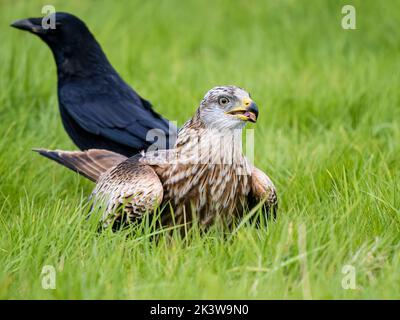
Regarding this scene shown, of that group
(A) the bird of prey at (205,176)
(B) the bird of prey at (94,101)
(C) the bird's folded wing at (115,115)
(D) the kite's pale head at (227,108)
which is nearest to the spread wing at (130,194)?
(A) the bird of prey at (205,176)

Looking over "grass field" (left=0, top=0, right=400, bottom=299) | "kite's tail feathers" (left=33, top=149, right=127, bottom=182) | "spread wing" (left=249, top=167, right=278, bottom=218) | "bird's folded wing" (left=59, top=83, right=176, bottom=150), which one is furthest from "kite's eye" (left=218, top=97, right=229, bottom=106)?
"bird's folded wing" (left=59, top=83, right=176, bottom=150)

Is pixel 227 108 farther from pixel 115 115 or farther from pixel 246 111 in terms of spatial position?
pixel 115 115

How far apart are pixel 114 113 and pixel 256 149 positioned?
112 cm

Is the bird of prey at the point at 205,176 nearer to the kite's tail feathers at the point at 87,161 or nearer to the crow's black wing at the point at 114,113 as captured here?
the kite's tail feathers at the point at 87,161

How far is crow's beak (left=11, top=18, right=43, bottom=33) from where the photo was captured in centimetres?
618

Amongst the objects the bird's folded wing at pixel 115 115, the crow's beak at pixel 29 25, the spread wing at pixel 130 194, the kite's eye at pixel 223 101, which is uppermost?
the crow's beak at pixel 29 25

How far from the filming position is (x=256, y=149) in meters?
5.75

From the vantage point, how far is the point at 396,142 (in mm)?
5777

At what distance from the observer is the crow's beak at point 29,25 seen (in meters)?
6.18

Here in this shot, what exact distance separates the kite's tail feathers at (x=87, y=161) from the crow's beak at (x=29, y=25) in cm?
158

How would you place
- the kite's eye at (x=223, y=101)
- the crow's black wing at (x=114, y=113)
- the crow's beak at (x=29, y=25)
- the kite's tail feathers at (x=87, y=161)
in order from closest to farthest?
the kite's eye at (x=223, y=101) → the kite's tail feathers at (x=87, y=161) → the crow's black wing at (x=114, y=113) → the crow's beak at (x=29, y=25)
